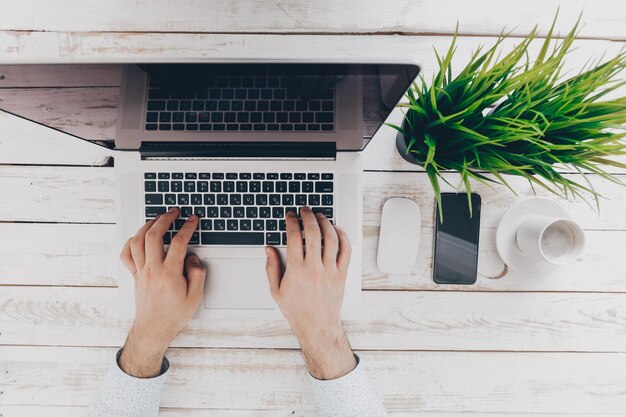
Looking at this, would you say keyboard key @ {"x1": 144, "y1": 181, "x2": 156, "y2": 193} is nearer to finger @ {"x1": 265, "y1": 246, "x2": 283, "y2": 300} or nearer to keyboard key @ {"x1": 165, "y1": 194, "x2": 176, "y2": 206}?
keyboard key @ {"x1": 165, "y1": 194, "x2": 176, "y2": 206}

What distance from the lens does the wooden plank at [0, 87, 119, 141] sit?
1.86 ft

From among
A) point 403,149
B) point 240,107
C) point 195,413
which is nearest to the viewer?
point 240,107

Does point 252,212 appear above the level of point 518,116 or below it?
below

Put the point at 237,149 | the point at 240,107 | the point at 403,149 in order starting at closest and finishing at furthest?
the point at 240,107 → the point at 237,149 → the point at 403,149

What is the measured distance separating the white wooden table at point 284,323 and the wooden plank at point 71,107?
0.07 m

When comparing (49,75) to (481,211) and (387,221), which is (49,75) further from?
(481,211)

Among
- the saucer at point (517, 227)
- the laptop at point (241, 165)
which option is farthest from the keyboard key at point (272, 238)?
the saucer at point (517, 227)

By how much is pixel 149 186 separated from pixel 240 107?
26cm

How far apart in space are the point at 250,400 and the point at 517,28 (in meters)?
0.93

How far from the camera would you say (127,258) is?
78 centimetres

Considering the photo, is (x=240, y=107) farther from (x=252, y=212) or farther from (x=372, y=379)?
(x=372, y=379)

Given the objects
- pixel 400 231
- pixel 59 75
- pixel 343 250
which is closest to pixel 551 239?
pixel 400 231

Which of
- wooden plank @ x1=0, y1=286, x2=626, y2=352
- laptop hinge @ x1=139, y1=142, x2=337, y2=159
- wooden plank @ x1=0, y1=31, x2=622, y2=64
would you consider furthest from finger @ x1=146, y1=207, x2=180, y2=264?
wooden plank @ x1=0, y1=31, x2=622, y2=64

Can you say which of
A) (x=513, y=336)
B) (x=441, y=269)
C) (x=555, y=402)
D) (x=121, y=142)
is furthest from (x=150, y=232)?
(x=555, y=402)
